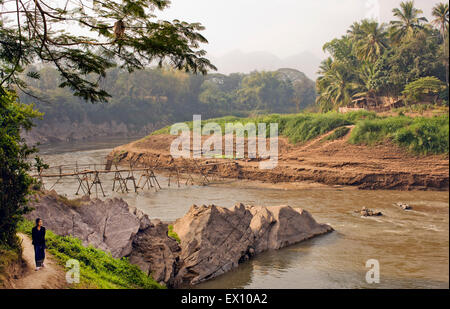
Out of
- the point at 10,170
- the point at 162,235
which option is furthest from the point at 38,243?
the point at 162,235

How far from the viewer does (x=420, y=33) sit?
34.6m

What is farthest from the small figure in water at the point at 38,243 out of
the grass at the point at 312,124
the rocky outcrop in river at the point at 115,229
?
the grass at the point at 312,124

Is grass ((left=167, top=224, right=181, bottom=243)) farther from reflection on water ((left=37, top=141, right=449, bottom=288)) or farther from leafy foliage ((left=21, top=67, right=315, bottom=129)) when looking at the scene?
leafy foliage ((left=21, top=67, right=315, bottom=129))

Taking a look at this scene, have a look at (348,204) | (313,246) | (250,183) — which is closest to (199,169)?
(250,183)

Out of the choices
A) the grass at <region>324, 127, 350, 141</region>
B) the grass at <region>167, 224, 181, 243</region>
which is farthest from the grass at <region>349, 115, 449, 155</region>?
the grass at <region>167, 224, 181, 243</region>

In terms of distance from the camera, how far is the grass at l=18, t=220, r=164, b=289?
890 centimetres

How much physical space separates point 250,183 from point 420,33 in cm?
2008

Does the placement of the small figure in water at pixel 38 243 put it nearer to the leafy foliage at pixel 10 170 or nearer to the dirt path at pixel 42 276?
the dirt path at pixel 42 276

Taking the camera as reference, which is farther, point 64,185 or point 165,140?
point 165,140

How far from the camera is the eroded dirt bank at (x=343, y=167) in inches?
947

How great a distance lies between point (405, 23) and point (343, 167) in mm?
17399

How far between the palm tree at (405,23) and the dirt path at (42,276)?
35.1 meters

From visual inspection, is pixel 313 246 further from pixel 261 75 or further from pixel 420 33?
pixel 261 75

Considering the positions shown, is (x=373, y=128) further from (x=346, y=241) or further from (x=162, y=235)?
(x=162, y=235)
